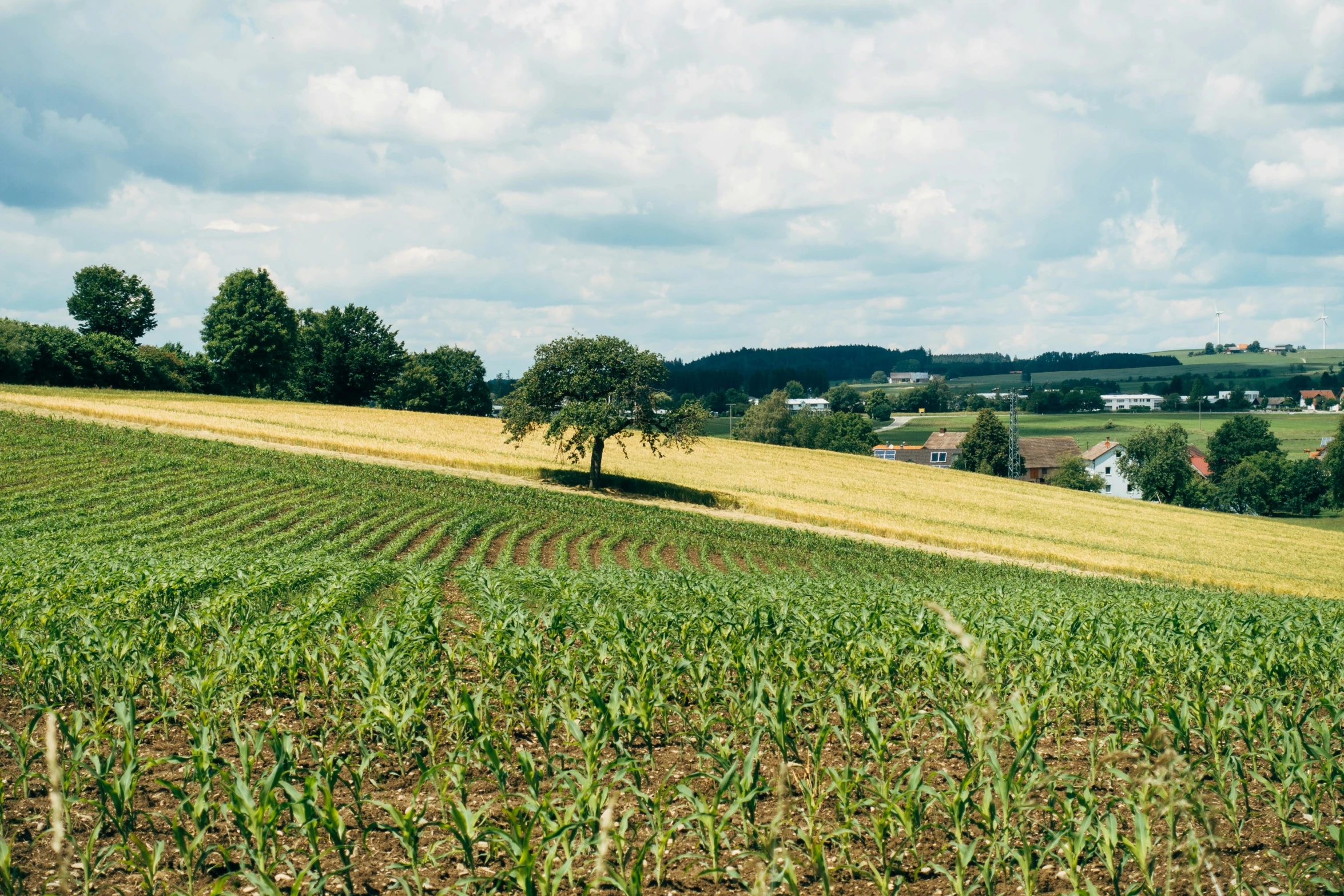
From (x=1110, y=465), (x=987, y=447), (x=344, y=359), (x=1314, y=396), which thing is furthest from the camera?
(x=1314, y=396)

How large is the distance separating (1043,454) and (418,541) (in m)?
111

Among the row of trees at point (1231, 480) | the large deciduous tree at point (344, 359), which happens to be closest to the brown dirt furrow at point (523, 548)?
the large deciduous tree at point (344, 359)

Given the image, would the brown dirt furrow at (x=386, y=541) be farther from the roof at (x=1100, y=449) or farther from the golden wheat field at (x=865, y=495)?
the roof at (x=1100, y=449)

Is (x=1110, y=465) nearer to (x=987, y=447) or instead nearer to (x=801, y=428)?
(x=987, y=447)

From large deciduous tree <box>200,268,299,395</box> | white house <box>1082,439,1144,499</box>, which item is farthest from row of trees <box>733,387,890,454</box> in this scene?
large deciduous tree <box>200,268,299,395</box>

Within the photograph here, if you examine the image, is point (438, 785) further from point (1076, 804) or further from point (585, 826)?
point (1076, 804)

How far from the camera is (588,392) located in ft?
142

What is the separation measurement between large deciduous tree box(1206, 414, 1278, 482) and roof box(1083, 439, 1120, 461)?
11.8 m

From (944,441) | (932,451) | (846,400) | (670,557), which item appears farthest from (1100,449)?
(670,557)

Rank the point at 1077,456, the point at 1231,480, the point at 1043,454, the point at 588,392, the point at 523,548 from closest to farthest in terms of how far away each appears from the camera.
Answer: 1. the point at 523,548
2. the point at 588,392
3. the point at 1231,480
4. the point at 1077,456
5. the point at 1043,454

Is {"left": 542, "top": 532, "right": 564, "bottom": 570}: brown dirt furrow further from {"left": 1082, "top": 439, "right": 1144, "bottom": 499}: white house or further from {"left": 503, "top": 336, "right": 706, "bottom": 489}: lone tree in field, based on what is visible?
{"left": 1082, "top": 439, "right": 1144, "bottom": 499}: white house

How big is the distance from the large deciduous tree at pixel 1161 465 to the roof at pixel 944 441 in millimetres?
30244

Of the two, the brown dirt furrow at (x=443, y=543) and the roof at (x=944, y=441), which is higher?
the roof at (x=944, y=441)

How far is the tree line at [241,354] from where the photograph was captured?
75188 mm
